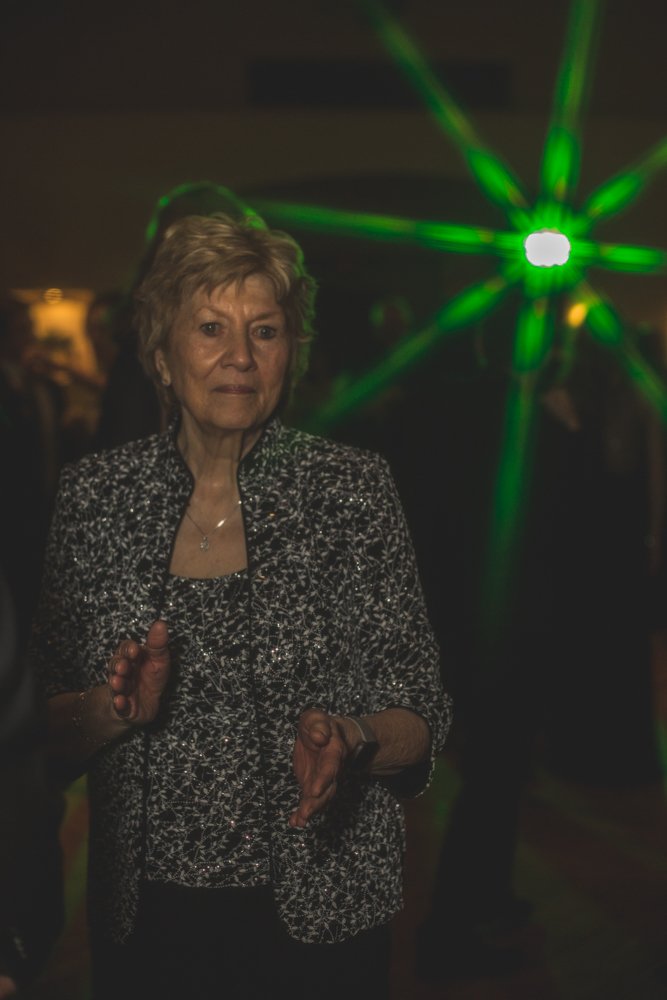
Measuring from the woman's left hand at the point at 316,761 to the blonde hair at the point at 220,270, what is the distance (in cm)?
72

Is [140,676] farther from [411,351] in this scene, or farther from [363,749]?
[411,351]

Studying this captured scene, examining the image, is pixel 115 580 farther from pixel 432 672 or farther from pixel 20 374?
pixel 20 374

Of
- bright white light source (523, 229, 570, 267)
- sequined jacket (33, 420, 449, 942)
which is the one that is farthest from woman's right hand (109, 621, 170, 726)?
bright white light source (523, 229, 570, 267)

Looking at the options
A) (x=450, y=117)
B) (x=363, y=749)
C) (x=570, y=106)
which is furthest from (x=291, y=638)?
(x=570, y=106)

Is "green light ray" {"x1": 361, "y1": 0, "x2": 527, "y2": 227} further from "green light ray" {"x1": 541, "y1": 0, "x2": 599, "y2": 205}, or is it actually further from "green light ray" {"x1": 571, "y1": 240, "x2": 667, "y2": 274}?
→ "green light ray" {"x1": 571, "y1": 240, "x2": 667, "y2": 274}

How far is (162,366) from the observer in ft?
7.21

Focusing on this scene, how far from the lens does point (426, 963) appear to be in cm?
355

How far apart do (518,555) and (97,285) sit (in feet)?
26.7

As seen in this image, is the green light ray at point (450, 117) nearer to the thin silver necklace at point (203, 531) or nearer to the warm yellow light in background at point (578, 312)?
the warm yellow light in background at point (578, 312)

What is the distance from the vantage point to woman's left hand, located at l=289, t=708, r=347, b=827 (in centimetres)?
163

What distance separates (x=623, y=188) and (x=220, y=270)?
A: 9.66m

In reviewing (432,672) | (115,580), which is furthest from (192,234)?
(432,672)

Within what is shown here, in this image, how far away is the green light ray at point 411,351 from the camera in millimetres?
4763

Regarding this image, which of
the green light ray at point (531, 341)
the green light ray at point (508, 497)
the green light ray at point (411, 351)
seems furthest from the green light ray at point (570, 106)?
the green light ray at point (508, 497)
